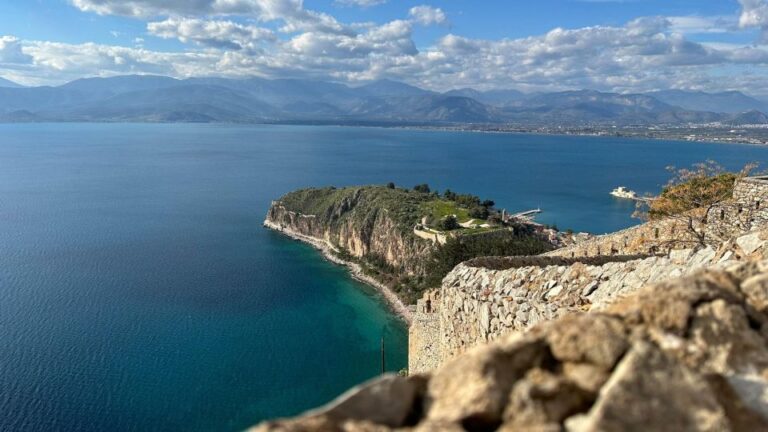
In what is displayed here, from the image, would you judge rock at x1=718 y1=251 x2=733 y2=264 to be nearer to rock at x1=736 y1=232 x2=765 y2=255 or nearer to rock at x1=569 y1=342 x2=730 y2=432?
rock at x1=736 y1=232 x2=765 y2=255

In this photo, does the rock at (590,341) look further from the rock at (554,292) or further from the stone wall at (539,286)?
the rock at (554,292)

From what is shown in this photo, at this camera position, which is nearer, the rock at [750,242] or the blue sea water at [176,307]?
the rock at [750,242]

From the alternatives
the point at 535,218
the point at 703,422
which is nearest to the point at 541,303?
the point at 703,422

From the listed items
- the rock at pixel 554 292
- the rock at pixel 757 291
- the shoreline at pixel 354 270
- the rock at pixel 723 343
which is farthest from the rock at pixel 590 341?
the shoreline at pixel 354 270

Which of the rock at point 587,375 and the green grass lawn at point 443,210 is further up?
the rock at point 587,375

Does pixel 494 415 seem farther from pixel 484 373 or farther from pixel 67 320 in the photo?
pixel 67 320

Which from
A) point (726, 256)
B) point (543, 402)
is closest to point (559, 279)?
point (726, 256)

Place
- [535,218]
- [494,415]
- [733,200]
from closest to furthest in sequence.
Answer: [494,415] → [733,200] → [535,218]
